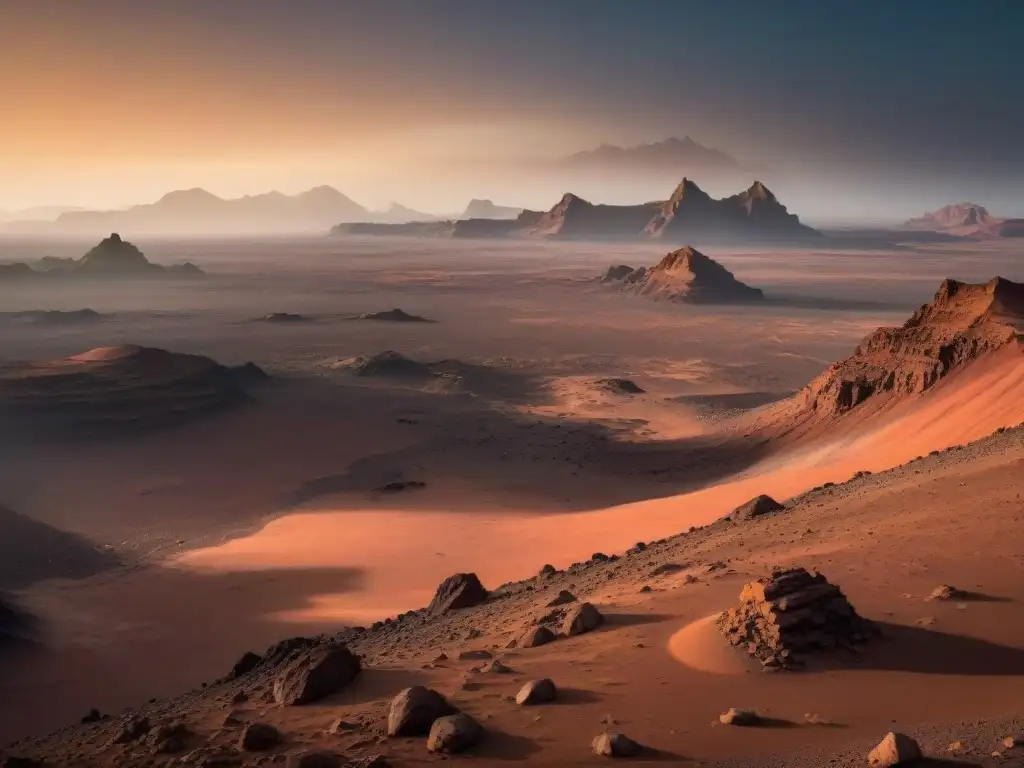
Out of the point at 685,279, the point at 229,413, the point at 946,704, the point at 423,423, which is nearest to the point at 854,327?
the point at 685,279

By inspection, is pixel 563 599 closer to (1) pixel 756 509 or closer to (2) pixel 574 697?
(2) pixel 574 697

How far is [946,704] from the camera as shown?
632 cm

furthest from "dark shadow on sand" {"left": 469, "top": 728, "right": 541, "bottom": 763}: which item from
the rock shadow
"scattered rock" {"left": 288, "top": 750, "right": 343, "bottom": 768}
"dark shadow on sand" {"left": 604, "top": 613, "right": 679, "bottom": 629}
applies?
"dark shadow on sand" {"left": 604, "top": 613, "right": 679, "bottom": 629}

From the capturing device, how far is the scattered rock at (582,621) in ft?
29.6

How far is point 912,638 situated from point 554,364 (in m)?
55.9

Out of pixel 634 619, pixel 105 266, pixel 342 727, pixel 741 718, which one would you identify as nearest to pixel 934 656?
pixel 741 718

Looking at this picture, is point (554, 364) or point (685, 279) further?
point (685, 279)

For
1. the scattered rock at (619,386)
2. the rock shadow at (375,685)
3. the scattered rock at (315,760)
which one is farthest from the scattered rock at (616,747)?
the scattered rock at (619,386)

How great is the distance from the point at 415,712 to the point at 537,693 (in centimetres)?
112

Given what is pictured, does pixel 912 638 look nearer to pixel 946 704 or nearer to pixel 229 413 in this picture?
pixel 946 704

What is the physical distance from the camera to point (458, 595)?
12.7 m

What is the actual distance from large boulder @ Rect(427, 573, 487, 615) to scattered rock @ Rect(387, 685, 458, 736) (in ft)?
18.7

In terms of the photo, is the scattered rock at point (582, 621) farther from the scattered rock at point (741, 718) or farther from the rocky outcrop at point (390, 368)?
the rocky outcrop at point (390, 368)

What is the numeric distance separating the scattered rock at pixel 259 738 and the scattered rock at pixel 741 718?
3884 millimetres
